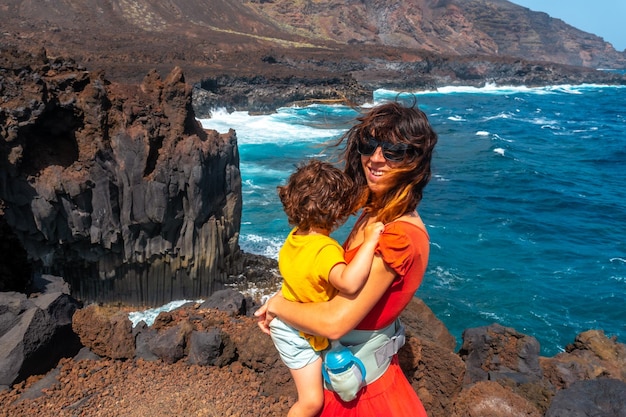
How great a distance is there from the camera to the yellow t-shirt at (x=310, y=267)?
2133mm

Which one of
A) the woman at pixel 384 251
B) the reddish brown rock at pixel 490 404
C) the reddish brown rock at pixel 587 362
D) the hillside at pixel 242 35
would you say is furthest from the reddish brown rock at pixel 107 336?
the hillside at pixel 242 35

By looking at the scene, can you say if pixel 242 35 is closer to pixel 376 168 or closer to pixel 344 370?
pixel 376 168

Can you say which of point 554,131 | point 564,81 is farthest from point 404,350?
point 564,81

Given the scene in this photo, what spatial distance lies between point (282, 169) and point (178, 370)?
2004 cm

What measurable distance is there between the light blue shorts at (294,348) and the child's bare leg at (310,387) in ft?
0.10

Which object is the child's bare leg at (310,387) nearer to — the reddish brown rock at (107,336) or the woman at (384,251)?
the woman at (384,251)

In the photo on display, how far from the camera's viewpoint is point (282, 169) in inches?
992

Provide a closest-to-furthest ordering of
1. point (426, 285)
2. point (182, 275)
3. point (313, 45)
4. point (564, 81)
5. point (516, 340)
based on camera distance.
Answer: point (516, 340) → point (182, 275) → point (426, 285) → point (313, 45) → point (564, 81)

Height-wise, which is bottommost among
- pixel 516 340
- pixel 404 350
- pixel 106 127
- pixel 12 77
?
pixel 516 340

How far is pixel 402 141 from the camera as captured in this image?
2.09 metres

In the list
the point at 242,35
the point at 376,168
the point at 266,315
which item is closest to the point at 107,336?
the point at 266,315

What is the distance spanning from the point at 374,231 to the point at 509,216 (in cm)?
2003

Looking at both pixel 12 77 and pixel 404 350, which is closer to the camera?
pixel 404 350

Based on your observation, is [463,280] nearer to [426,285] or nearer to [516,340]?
[426,285]
